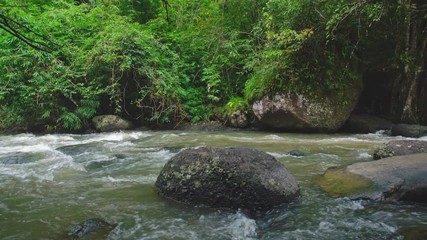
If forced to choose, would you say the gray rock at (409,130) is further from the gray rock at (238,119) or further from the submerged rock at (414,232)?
the submerged rock at (414,232)

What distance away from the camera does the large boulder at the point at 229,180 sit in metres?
4.40

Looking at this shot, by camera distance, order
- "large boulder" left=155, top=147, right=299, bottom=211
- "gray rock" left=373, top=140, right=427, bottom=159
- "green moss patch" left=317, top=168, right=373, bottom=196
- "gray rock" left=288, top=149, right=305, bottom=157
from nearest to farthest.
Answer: "large boulder" left=155, top=147, right=299, bottom=211
"green moss patch" left=317, top=168, right=373, bottom=196
"gray rock" left=373, top=140, right=427, bottom=159
"gray rock" left=288, top=149, right=305, bottom=157

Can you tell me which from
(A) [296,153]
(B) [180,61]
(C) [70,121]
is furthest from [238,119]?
(C) [70,121]

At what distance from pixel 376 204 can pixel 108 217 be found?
3034 mm

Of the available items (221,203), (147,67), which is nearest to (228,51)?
(147,67)

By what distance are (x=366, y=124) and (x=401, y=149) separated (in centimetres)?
460

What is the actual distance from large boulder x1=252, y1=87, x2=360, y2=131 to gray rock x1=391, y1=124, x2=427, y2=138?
4.39 ft

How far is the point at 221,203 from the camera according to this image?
4.43m

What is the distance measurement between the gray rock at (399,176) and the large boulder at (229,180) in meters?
0.99

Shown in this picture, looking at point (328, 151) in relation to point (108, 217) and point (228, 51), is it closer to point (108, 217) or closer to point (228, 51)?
point (108, 217)

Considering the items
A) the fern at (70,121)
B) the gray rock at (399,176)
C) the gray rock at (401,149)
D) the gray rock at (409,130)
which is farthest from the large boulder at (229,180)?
the fern at (70,121)

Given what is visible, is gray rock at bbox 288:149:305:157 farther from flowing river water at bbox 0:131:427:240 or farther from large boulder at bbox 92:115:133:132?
large boulder at bbox 92:115:133:132

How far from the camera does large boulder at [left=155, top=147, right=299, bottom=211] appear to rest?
14.4 feet

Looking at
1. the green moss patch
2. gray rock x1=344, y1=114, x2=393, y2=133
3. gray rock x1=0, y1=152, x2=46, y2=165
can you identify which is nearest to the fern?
gray rock x1=0, y1=152, x2=46, y2=165
